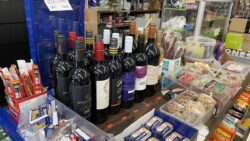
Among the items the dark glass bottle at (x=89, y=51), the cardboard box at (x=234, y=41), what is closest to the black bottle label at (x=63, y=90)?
the dark glass bottle at (x=89, y=51)

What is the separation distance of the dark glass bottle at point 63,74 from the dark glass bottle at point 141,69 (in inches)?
11.5

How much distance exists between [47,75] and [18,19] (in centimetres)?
63

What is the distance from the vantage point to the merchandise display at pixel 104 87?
67 centimetres

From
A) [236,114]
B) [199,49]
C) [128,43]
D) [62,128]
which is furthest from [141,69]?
[236,114]

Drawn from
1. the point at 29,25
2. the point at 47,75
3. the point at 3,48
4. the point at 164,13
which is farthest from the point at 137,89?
the point at 164,13

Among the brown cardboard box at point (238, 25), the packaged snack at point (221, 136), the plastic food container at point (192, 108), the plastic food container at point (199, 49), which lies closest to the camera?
the plastic food container at point (192, 108)

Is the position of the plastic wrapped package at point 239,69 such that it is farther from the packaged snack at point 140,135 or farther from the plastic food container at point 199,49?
the packaged snack at point 140,135

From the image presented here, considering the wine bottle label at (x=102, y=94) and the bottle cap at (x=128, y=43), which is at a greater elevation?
the bottle cap at (x=128, y=43)

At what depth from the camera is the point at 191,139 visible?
0.69 m

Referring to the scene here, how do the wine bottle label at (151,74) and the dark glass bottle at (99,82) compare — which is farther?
the wine bottle label at (151,74)

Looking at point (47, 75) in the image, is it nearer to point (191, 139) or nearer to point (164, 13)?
point (191, 139)

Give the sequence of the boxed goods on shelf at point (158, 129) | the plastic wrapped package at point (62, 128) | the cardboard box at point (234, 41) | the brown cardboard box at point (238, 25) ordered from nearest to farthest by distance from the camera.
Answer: the plastic wrapped package at point (62, 128), the boxed goods on shelf at point (158, 129), the cardboard box at point (234, 41), the brown cardboard box at point (238, 25)

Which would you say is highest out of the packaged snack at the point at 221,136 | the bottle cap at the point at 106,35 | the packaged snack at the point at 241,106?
the bottle cap at the point at 106,35

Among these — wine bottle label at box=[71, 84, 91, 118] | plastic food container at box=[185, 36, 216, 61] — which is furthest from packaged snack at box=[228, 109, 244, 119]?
wine bottle label at box=[71, 84, 91, 118]
